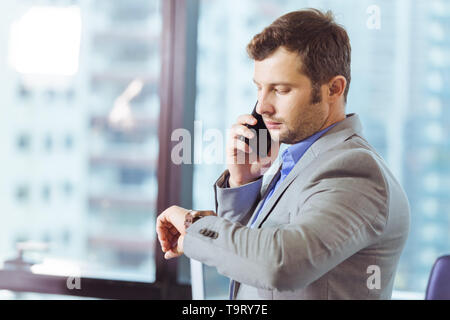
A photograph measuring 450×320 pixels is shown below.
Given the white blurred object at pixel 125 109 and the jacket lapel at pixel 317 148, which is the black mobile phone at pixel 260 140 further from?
the white blurred object at pixel 125 109

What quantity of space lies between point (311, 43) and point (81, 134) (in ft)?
4.95

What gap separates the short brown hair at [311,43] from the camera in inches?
38.6

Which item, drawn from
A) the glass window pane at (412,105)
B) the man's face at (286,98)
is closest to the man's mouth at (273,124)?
the man's face at (286,98)

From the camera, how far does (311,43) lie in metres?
0.99

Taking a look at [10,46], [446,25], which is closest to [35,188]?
[10,46]

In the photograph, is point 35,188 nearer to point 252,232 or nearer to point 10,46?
point 10,46

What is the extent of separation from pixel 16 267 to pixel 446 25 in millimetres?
2323

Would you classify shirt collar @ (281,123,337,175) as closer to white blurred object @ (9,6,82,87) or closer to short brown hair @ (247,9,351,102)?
short brown hair @ (247,9,351,102)

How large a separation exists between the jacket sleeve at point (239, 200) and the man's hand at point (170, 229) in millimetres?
232

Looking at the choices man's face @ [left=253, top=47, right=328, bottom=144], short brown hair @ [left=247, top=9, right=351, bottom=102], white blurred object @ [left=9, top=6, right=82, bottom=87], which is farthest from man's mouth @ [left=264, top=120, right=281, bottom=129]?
white blurred object @ [left=9, top=6, right=82, bottom=87]

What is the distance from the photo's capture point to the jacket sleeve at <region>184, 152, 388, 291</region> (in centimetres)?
71

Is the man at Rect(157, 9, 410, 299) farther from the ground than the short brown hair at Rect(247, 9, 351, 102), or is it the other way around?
the short brown hair at Rect(247, 9, 351, 102)

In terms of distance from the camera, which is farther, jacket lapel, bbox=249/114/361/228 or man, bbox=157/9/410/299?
jacket lapel, bbox=249/114/361/228

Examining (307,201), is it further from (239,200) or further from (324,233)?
(239,200)
